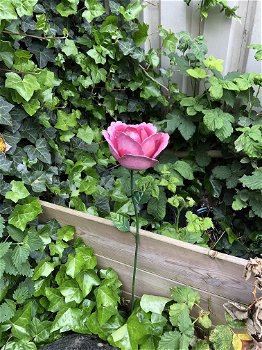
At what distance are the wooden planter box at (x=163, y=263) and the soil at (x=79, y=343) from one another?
19 cm

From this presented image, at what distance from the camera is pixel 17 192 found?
4.23 feet

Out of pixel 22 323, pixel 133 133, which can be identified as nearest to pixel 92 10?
pixel 133 133

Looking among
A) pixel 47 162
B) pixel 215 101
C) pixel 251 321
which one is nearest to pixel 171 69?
pixel 215 101

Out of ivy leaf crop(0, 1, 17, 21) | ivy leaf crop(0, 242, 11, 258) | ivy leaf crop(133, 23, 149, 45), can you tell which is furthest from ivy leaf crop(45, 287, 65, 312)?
ivy leaf crop(133, 23, 149, 45)

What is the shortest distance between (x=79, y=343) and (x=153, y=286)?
30 cm

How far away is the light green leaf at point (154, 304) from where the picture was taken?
A: 1314mm

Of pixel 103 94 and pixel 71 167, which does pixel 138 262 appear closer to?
pixel 71 167

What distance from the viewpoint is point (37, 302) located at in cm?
142

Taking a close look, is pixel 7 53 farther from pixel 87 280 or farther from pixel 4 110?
pixel 87 280

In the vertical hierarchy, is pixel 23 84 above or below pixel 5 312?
above

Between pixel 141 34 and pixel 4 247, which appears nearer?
pixel 4 247

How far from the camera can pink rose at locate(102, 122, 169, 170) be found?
1.02 m

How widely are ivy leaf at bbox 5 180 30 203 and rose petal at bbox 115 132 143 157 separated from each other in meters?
0.41

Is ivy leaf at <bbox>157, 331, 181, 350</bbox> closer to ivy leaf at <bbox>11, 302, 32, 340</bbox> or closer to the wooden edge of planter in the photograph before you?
the wooden edge of planter
